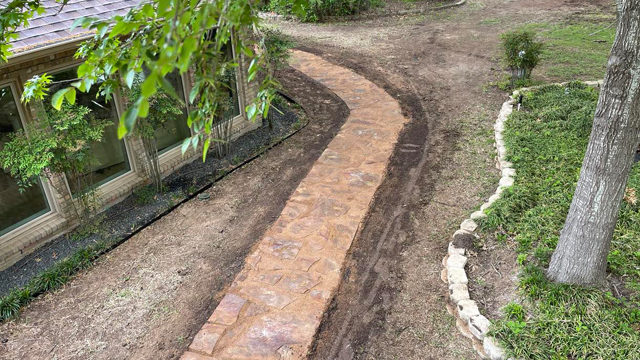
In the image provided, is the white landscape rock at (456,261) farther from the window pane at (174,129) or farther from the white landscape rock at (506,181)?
the window pane at (174,129)

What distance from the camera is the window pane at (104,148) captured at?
682cm

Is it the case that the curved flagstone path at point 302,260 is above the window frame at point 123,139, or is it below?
below

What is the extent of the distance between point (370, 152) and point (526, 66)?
479 cm

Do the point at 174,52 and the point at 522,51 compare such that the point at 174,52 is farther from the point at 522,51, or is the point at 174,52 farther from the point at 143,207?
the point at 522,51

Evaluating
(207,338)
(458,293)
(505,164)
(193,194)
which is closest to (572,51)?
(505,164)

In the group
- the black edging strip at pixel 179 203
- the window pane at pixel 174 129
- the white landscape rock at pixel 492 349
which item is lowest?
the white landscape rock at pixel 492 349

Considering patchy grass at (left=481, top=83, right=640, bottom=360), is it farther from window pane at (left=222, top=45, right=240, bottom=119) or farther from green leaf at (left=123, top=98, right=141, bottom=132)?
window pane at (left=222, top=45, right=240, bottom=119)

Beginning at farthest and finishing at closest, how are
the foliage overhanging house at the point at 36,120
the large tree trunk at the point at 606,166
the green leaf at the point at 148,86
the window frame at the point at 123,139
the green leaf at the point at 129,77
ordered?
1. the window frame at the point at 123,139
2. the foliage overhanging house at the point at 36,120
3. the large tree trunk at the point at 606,166
4. the green leaf at the point at 129,77
5. the green leaf at the point at 148,86

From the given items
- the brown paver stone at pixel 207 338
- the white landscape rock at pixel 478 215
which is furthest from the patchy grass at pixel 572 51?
the brown paver stone at pixel 207 338

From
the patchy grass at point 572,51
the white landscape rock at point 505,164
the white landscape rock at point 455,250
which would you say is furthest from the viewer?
the patchy grass at point 572,51

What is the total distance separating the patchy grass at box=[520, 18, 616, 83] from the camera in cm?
1152

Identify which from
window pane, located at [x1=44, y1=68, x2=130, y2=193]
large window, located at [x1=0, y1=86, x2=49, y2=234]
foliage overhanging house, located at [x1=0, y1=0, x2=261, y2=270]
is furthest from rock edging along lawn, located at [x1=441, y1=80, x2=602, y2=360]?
large window, located at [x1=0, y1=86, x2=49, y2=234]

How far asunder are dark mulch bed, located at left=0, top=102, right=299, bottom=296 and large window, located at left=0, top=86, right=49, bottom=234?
49 cm

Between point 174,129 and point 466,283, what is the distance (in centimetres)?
564
